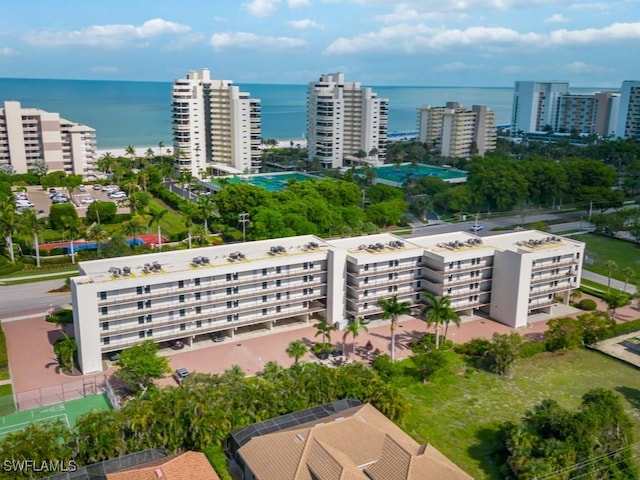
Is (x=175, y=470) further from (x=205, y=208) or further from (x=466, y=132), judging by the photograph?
(x=466, y=132)

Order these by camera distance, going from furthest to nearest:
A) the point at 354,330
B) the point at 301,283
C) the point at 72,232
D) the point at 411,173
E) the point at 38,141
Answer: the point at 411,173 → the point at 38,141 → the point at 72,232 → the point at 301,283 → the point at 354,330

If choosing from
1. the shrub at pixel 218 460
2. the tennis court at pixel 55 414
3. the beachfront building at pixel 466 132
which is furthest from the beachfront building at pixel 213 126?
the shrub at pixel 218 460

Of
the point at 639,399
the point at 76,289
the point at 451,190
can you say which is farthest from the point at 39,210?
the point at 639,399

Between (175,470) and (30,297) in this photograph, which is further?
(30,297)

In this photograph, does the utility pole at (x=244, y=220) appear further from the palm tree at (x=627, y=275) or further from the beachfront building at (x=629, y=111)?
the beachfront building at (x=629, y=111)

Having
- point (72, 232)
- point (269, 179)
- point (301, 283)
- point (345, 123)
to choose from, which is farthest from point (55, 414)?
point (345, 123)

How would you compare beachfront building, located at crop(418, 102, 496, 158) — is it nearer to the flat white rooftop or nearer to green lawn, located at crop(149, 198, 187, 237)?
green lawn, located at crop(149, 198, 187, 237)

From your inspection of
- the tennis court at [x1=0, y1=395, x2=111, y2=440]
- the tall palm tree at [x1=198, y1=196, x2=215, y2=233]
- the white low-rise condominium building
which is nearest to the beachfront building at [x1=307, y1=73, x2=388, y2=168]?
the tall palm tree at [x1=198, y1=196, x2=215, y2=233]
